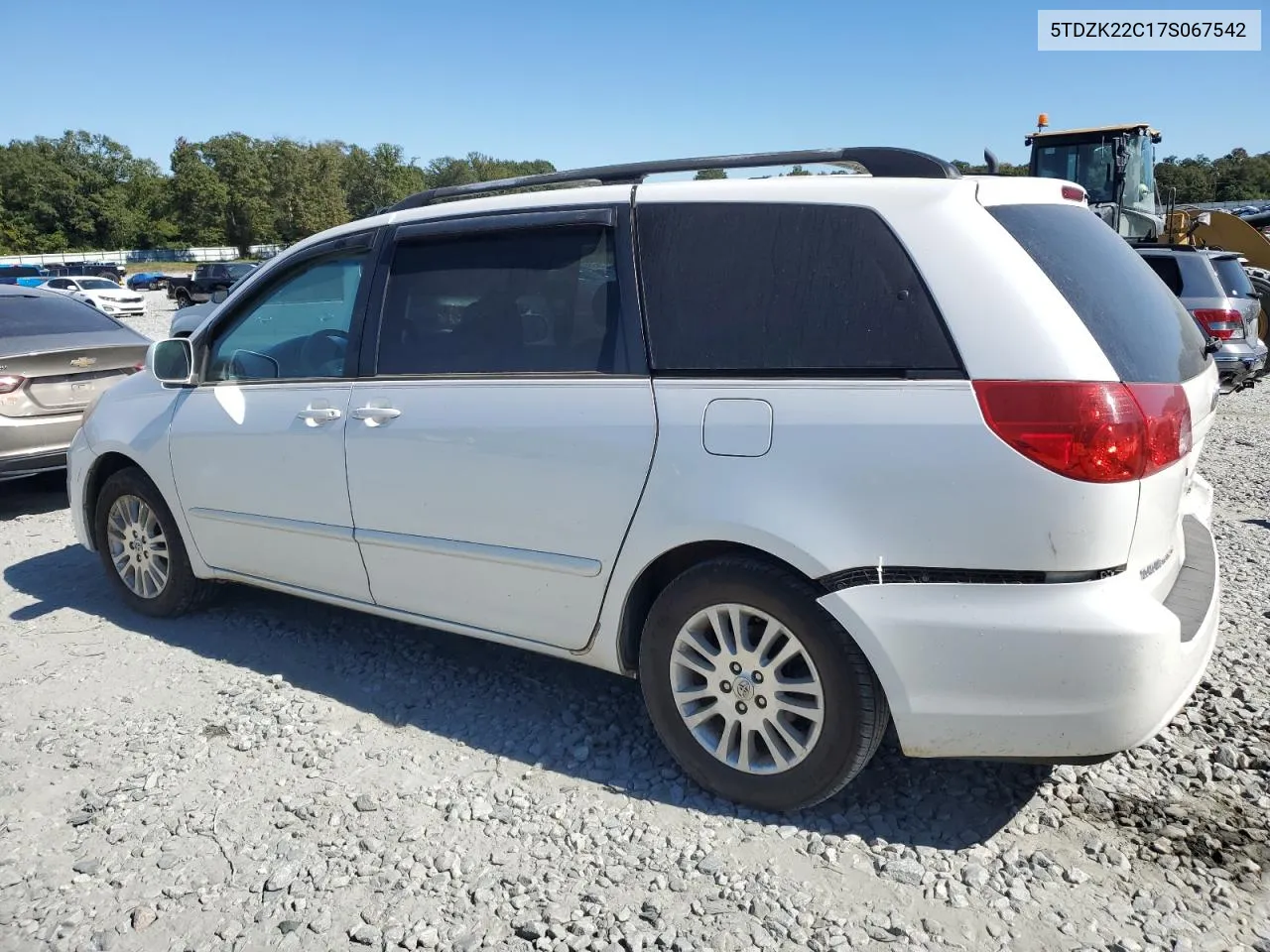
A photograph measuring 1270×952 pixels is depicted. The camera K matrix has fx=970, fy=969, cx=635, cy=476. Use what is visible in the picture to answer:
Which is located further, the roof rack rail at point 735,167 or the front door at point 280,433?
the front door at point 280,433

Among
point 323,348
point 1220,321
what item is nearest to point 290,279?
point 323,348

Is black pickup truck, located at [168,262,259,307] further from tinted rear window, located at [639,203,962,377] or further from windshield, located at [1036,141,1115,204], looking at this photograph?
tinted rear window, located at [639,203,962,377]

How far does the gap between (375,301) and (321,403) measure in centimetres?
45

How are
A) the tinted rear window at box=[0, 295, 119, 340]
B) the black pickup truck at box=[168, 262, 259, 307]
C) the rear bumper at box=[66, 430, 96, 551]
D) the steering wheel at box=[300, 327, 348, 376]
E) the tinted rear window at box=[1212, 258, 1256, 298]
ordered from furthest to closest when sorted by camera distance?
1. the black pickup truck at box=[168, 262, 259, 307]
2. the tinted rear window at box=[1212, 258, 1256, 298]
3. the tinted rear window at box=[0, 295, 119, 340]
4. the rear bumper at box=[66, 430, 96, 551]
5. the steering wheel at box=[300, 327, 348, 376]

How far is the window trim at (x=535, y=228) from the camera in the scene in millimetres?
3109

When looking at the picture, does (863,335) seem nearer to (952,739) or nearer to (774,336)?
(774,336)

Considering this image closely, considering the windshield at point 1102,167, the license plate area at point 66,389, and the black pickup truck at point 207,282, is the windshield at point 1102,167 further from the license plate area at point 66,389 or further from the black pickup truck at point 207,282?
the black pickup truck at point 207,282

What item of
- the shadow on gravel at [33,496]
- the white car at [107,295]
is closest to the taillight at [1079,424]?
the shadow on gravel at [33,496]

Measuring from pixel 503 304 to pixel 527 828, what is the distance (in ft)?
5.78

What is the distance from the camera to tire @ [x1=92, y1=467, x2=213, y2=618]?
458 centimetres

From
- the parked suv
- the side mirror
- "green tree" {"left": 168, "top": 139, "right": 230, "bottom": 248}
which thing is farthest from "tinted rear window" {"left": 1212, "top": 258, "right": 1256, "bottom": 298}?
"green tree" {"left": 168, "top": 139, "right": 230, "bottom": 248}

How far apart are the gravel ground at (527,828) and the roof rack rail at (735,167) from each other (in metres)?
1.91

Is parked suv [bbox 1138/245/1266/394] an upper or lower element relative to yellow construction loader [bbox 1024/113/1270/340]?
lower

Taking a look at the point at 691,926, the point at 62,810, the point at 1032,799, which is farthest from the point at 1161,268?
the point at 62,810
